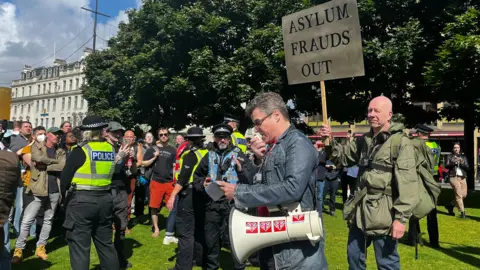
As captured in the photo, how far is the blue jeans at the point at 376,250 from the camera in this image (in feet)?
12.5

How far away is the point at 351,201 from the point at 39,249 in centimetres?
502

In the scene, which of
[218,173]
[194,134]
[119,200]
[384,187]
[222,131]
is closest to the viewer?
[384,187]

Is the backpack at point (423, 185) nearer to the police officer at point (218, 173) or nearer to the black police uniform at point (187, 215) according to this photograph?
the police officer at point (218, 173)

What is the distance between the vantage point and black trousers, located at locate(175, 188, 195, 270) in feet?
17.9

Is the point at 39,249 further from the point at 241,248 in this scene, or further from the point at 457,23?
the point at 457,23

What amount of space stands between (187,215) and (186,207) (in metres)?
0.12

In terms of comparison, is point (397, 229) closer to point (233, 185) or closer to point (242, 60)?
point (233, 185)

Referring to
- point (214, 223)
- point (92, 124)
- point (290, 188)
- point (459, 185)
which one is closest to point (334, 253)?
point (214, 223)

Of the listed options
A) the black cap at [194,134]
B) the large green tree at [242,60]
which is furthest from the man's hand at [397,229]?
the large green tree at [242,60]

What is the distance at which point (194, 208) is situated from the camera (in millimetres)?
5707

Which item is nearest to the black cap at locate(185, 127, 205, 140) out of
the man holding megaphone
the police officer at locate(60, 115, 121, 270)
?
the police officer at locate(60, 115, 121, 270)

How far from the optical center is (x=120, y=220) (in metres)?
6.08

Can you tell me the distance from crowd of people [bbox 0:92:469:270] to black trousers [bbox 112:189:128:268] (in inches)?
0.7

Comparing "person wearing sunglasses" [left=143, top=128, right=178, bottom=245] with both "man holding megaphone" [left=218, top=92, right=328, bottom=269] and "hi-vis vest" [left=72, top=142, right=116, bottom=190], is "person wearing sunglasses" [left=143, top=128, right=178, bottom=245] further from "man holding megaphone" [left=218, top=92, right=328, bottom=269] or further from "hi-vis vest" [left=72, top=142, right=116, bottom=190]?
"man holding megaphone" [left=218, top=92, right=328, bottom=269]
